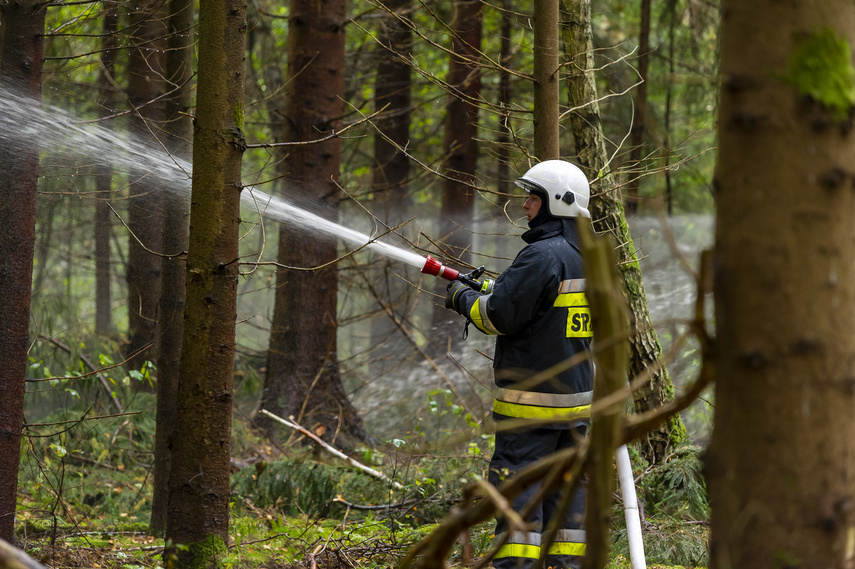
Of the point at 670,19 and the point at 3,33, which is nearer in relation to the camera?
the point at 3,33

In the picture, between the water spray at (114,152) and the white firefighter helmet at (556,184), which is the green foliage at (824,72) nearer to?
the white firefighter helmet at (556,184)

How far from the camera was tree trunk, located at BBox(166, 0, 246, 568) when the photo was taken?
3.80 meters

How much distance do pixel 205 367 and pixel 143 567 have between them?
1.20 meters

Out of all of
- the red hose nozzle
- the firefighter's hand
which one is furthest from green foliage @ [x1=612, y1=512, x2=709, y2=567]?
the red hose nozzle

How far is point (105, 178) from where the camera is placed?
21.2ft

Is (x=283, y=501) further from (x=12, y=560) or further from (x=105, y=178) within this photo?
(x=12, y=560)

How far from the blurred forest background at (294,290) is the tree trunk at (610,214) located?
0.44 feet

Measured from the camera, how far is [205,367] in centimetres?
382

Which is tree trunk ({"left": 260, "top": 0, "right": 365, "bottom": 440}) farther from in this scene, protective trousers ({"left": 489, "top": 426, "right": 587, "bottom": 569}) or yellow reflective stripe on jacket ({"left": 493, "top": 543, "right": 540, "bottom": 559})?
yellow reflective stripe on jacket ({"left": 493, "top": 543, "right": 540, "bottom": 559})

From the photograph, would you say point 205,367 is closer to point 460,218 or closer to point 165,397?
point 165,397

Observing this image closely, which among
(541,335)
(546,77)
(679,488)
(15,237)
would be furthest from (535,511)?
(15,237)

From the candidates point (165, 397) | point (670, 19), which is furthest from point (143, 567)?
point (670, 19)

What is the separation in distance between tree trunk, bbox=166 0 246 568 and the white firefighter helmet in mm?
1486

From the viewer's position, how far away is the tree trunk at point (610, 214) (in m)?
5.59
